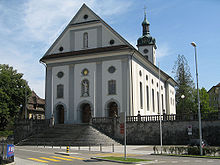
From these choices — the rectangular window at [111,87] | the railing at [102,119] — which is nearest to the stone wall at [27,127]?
the railing at [102,119]

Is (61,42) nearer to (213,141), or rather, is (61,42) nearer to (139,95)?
(139,95)

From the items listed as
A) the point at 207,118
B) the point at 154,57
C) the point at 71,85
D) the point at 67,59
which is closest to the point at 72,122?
the point at 71,85

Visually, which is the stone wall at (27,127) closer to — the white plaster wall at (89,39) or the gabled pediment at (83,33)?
the gabled pediment at (83,33)

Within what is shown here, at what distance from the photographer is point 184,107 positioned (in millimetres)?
59938

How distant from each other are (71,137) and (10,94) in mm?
25807

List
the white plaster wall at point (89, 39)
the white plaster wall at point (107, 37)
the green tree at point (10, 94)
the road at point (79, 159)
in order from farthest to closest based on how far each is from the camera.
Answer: the green tree at point (10, 94) → the white plaster wall at point (89, 39) → the white plaster wall at point (107, 37) → the road at point (79, 159)

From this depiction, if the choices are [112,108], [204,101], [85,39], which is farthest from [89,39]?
[204,101]

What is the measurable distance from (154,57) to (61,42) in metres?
25.9

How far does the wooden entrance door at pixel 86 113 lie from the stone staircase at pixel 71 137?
4.52 m

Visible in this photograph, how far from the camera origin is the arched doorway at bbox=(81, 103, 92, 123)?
130 ft

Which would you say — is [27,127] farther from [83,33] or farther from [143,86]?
[143,86]

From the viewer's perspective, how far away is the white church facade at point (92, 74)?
37312mm

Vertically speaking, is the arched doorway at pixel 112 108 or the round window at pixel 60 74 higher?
the round window at pixel 60 74

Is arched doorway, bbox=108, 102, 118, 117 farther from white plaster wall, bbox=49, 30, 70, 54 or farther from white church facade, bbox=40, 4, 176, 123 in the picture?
white plaster wall, bbox=49, 30, 70, 54
